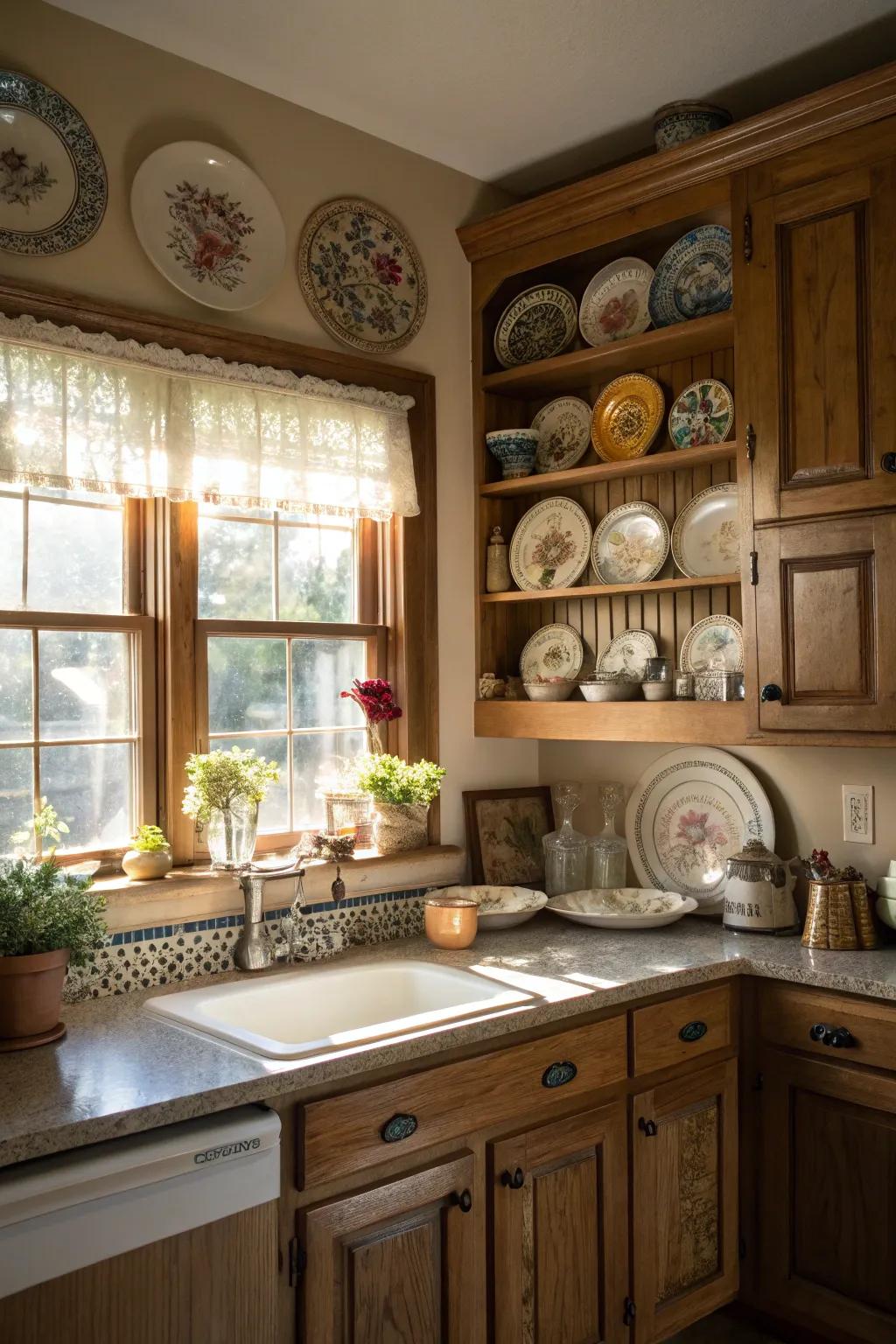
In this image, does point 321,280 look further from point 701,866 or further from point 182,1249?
point 182,1249

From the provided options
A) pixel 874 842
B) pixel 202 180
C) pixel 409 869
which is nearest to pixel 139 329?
pixel 202 180

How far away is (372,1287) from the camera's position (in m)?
1.90

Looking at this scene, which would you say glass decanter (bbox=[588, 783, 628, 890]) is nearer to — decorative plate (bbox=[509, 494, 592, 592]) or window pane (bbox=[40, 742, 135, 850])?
decorative plate (bbox=[509, 494, 592, 592])

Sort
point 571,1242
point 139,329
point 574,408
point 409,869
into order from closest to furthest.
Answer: point 571,1242
point 139,329
point 409,869
point 574,408

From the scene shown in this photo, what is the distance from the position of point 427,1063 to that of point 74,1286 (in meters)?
0.67

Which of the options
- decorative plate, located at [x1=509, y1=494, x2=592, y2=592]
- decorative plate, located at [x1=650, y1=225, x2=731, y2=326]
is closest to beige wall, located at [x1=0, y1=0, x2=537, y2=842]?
decorative plate, located at [x1=509, y1=494, x2=592, y2=592]

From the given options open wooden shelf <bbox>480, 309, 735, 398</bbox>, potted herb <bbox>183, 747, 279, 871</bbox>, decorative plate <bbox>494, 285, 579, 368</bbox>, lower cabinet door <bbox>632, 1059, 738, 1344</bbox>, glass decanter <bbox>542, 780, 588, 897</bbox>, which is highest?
decorative plate <bbox>494, 285, 579, 368</bbox>

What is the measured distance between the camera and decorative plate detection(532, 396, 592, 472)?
3.10 meters

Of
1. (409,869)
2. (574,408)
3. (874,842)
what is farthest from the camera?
(574,408)

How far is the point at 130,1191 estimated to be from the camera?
5.21 feet

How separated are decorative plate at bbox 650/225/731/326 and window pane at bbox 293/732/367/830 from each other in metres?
1.34

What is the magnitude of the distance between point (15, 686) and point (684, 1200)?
69.8 inches

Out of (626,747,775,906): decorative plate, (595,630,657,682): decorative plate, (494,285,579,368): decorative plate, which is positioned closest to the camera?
(626,747,775,906): decorative plate

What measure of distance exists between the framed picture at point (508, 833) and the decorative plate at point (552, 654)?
13.6 inches
